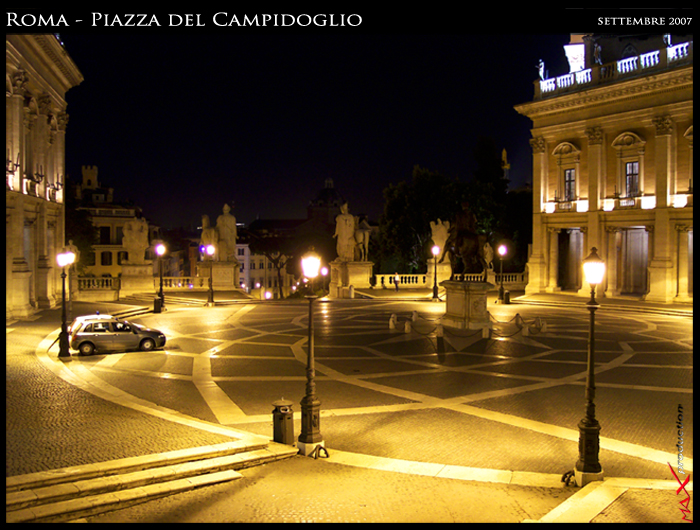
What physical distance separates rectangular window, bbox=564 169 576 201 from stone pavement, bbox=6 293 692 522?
20821 mm

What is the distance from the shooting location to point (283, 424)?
1073 centimetres

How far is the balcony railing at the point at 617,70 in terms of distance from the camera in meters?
35.3

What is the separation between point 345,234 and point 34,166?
65.2ft

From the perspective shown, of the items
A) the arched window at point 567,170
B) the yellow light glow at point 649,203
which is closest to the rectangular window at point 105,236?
the arched window at point 567,170

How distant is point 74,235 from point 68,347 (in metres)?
35.7

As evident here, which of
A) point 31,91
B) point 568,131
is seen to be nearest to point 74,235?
point 31,91

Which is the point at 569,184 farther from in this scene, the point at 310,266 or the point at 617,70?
the point at 310,266

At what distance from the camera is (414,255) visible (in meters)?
57.7

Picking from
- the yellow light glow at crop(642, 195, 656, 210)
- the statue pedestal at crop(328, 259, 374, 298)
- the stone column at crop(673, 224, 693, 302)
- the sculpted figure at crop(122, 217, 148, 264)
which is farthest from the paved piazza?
the statue pedestal at crop(328, 259, 374, 298)

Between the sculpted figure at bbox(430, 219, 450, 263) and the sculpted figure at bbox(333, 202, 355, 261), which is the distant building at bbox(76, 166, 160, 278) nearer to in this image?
the sculpted figure at bbox(333, 202, 355, 261)

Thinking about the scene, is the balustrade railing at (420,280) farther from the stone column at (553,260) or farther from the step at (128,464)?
the step at (128,464)

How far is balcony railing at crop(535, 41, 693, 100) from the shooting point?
116 ft

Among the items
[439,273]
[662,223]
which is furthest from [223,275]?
[662,223]

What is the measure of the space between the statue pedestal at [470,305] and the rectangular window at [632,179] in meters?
20.1
